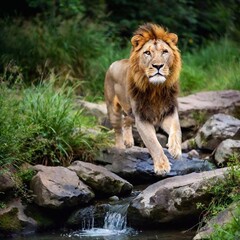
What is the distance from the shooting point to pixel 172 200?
30.0 ft

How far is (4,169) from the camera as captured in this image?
9.67 m

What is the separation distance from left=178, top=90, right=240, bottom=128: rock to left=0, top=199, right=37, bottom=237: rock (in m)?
4.32

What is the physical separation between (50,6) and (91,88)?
2891 millimetres

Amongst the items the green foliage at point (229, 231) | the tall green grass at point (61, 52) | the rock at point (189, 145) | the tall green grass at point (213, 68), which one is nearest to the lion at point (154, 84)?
the green foliage at point (229, 231)

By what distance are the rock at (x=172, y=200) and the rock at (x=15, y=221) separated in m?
1.24

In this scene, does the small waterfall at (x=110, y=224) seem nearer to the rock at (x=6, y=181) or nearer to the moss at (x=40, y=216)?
→ the moss at (x=40, y=216)

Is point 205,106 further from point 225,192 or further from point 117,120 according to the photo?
point 225,192

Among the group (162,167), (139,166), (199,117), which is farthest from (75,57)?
(162,167)

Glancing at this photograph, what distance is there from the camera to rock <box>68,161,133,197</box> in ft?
33.4

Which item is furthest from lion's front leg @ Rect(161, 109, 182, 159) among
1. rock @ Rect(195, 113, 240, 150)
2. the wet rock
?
rock @ Rect(195, 113, 240, 150)

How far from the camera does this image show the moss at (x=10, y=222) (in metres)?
9.54

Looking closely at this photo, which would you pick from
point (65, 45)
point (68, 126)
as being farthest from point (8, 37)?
point (68, 126)

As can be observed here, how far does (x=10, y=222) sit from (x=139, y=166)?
6.95 ft

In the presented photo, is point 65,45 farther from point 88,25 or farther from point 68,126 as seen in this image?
point 68,126
